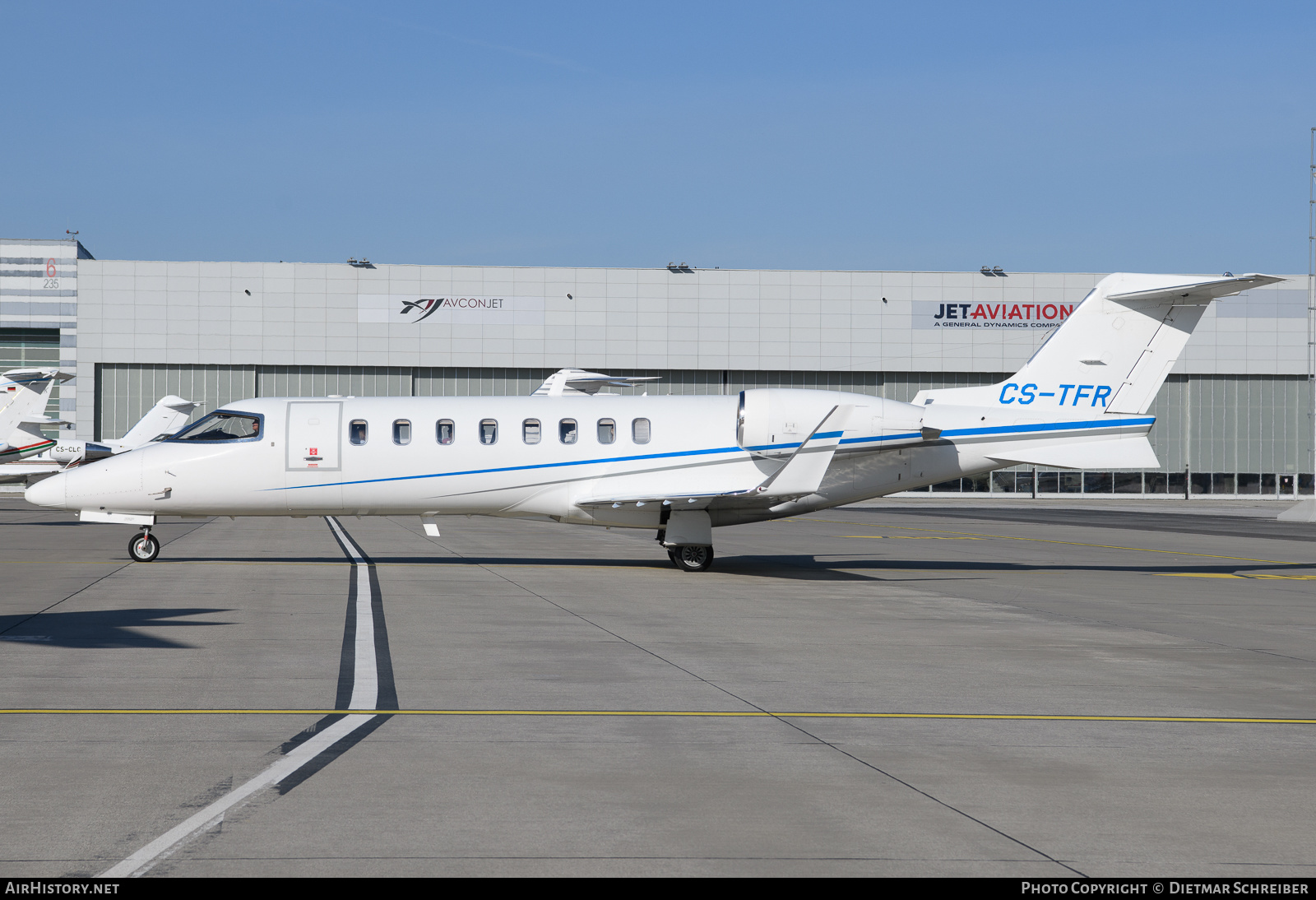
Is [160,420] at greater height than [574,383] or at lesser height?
lesser

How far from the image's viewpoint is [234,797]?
5863mm

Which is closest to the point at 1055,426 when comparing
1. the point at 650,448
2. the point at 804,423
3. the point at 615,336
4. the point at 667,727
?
the point at 804,423

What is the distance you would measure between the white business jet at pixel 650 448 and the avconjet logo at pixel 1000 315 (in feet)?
160

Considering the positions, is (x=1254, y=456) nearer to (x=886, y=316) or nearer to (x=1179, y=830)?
(x=886, y=316)

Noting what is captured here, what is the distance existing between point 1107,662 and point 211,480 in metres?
15.2

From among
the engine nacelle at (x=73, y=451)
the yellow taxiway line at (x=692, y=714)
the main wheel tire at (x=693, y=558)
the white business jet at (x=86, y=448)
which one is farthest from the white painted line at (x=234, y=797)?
the engine nacelle at (x=73, y=451)

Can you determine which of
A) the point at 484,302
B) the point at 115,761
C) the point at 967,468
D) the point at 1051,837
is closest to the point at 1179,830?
the point at 1051,837

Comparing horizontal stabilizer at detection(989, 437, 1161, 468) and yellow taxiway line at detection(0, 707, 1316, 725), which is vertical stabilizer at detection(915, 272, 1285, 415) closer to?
horizontal stabilizer at detection(989, 437, 1161, 468)

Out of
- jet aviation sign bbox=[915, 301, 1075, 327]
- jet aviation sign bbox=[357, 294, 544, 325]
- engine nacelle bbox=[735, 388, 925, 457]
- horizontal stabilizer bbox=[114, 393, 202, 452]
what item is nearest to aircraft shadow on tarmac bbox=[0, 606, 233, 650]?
engine nacelle bbox=[735, 388, 925, 457]

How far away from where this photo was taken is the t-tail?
21.0m

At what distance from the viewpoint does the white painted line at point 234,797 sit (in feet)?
15.8

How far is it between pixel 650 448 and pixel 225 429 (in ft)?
24.5

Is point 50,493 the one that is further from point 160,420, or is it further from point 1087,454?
point 160,420

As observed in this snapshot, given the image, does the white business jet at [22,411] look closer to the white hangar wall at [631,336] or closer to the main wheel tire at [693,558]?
the main wheel tire at [693,558]
